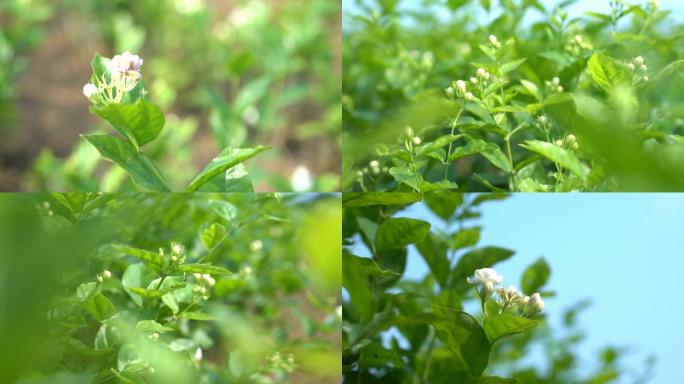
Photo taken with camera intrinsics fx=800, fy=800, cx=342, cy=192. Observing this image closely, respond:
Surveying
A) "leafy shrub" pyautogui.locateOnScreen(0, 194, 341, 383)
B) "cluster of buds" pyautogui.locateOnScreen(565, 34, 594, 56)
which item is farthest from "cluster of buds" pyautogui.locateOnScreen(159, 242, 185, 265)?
"cluster of buds" pyautogui.locateOnScreen(565, 34, 594, 56)

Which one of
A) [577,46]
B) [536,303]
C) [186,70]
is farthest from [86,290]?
[186,70]

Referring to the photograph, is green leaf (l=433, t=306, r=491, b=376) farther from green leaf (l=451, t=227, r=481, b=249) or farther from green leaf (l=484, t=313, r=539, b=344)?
green leaf (l=451, t=227, r=481, b=249)

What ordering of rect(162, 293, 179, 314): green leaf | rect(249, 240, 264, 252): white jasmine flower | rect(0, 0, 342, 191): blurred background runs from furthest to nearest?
rect(0, 0, 342, 191): blurred background → rect(249, 240, 264, 252): white jasmine flower → rect(162, 293, 179, 314): green leaf

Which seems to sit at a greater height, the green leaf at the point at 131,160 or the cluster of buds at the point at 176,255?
the green leaf at the point at 131,160

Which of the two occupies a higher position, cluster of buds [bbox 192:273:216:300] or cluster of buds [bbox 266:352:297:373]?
cluster of buds [bbox 192:273:216:300]

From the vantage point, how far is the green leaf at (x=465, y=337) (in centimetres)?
65

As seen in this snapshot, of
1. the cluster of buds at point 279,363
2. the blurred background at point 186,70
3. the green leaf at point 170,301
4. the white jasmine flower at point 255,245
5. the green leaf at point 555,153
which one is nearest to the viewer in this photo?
the green leaf at point 555,153

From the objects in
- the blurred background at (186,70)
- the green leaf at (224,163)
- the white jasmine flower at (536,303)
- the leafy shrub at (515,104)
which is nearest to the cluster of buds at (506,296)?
the white jasmine flower at (536,303)

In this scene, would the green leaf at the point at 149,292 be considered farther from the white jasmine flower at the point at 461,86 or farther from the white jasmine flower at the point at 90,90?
the white jasmine flower at the point at 461,86

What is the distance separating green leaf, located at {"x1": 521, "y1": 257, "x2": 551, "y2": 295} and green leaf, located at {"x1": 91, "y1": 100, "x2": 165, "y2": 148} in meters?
0.39

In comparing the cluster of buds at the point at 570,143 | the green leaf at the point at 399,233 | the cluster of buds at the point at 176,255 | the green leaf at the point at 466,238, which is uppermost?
the cluster of buds at the point at 570,143

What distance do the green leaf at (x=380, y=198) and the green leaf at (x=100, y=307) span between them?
229mm

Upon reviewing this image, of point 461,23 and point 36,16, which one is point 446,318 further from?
point 36,16

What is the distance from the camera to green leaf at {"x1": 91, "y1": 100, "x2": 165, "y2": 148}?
63 centimetres
